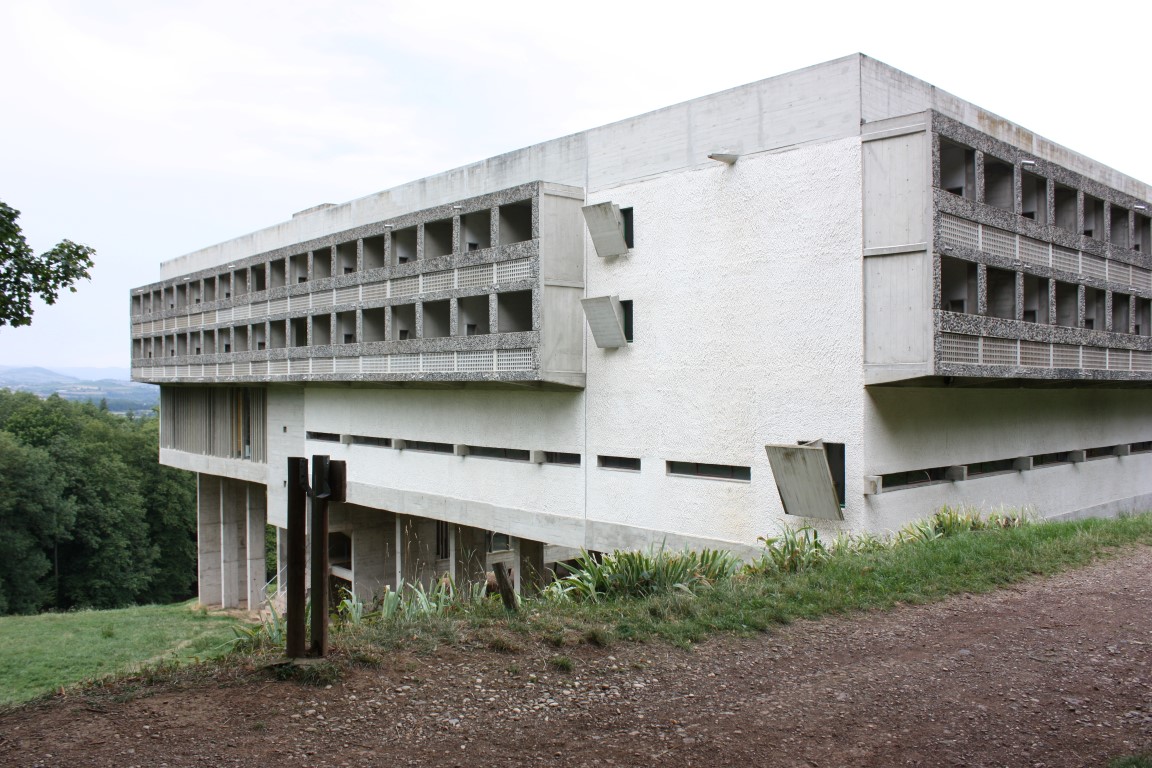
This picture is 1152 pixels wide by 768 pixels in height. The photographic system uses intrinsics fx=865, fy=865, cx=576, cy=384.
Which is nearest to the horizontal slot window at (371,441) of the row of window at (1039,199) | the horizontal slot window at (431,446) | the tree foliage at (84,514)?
the horizontal slot window at (431,446)

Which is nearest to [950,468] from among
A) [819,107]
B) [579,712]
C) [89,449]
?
[819,107]

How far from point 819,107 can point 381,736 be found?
13.4m

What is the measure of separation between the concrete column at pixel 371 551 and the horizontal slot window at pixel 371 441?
3477mm

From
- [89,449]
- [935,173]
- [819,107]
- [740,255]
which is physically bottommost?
[89,449]

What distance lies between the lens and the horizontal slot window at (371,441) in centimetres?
2572

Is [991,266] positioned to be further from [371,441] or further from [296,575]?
[371,441]

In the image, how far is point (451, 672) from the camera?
289 inches

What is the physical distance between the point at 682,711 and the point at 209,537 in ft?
127

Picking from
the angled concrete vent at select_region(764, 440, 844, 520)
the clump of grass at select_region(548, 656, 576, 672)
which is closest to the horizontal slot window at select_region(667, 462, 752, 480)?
the angled concrete vent at select_region(764, 440, 844, 520)

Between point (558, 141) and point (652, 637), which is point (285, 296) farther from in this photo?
point (652, 637)

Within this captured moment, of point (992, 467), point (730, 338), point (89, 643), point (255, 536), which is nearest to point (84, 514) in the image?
point (255, 536)

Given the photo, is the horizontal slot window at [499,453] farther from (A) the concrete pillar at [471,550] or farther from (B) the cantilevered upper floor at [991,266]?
(B) the cantilevered upper floor at [991,266]

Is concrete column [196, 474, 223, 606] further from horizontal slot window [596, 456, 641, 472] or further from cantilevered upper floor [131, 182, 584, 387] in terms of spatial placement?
horizontal slot window [596, 456, 641, 472]

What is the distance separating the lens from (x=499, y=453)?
21.9 metres
